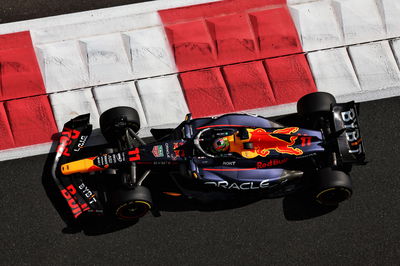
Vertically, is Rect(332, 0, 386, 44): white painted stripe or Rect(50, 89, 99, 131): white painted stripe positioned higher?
Rect(332, 0, 386, 44): white painted stripe

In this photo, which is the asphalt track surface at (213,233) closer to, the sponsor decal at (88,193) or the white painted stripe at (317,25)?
the sponsor decal at (88,193)

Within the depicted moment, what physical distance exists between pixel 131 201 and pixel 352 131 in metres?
3.59

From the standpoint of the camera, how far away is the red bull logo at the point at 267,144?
7.53m

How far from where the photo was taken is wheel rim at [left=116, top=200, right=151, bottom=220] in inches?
298

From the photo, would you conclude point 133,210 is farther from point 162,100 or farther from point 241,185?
point 162,100

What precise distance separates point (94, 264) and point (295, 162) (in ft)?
12.0

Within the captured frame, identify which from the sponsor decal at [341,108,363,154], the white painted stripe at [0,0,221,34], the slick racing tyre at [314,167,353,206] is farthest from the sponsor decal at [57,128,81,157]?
the sponsor decal at [341,108,363,154]

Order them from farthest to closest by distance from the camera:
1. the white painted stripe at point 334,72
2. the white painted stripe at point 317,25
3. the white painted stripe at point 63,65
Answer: the white painted stripe at point 317,25 < the white painted stripe at point 334,72 < the white painted stripe at point 63,65

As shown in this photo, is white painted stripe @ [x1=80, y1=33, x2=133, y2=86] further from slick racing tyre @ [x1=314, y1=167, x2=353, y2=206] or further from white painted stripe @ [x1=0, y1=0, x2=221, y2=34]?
slick racing tyre @ [x1=314, y1=167, x2=353, y2=206]

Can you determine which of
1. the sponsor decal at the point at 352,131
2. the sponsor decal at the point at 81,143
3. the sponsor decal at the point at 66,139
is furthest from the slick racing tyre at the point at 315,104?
the sponsor decal at the point at 66,139

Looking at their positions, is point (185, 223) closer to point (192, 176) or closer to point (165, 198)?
point (165, 198)

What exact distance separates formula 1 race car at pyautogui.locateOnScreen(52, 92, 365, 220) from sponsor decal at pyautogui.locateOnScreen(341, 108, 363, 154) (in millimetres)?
15

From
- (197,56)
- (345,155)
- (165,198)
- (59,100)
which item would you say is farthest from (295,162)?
(59,100)

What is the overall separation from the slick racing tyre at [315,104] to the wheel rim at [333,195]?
4.27ft
